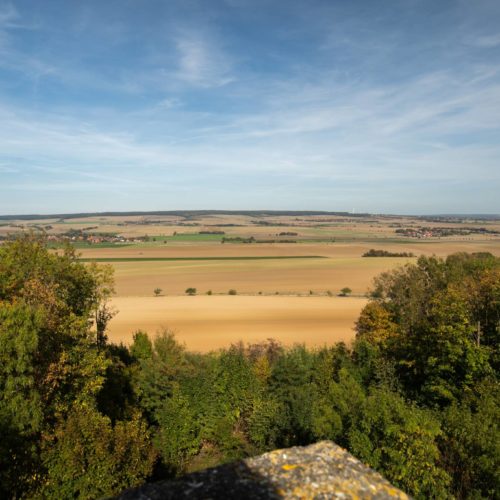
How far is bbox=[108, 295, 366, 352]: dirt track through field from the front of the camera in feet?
145

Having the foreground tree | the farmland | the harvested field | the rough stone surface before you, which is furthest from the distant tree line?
the rough stone surface

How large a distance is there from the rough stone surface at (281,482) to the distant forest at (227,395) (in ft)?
24.7

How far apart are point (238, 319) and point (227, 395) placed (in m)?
24.4

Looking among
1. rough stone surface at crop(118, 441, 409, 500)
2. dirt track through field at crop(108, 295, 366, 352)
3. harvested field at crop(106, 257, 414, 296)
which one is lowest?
dirt track through field at crop(108, 295, 366, 352)

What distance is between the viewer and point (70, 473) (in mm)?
13172

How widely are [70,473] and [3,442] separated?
2.32 m

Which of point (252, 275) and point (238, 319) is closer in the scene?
point (238, 319)

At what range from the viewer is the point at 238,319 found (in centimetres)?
A: 5203

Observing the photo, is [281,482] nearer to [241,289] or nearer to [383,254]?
[241,289]

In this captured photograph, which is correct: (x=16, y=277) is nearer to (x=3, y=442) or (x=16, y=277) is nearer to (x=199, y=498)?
(x=3, y=442)

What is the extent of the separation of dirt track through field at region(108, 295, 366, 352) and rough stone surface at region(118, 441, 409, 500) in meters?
34.6

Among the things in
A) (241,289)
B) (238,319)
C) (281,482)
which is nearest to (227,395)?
(281,482)

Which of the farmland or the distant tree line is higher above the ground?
the distant tree line

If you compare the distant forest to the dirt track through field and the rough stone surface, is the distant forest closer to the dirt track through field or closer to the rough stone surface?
the dirt track through field
